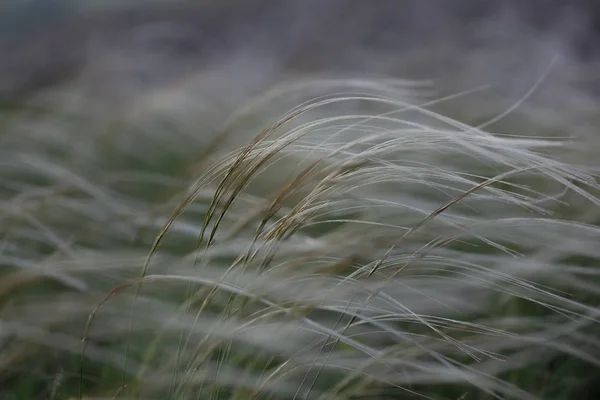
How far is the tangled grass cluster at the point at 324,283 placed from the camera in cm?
50

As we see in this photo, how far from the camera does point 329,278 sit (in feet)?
1.67

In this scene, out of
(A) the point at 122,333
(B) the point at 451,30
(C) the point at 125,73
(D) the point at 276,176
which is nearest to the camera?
(A) the point at 122,333

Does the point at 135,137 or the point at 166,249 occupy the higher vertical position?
the point at 135,137

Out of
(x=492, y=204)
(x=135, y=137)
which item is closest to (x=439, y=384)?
(x=492, y=204)

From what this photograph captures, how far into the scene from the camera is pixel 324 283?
568 millimetres

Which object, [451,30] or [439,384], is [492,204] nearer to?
[439,384]

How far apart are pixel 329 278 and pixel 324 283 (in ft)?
0.20

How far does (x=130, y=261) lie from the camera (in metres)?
0.59

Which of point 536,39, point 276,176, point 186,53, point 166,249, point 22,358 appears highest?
point 186,53

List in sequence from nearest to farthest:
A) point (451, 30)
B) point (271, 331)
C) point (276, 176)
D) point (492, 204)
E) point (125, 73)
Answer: point (271, 331) → point (492, 204) → point (276, 176) → point (451, 30) → point (125, 73)

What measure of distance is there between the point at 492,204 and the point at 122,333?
0.41m

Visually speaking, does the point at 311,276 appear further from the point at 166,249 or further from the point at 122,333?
the point at 166,249

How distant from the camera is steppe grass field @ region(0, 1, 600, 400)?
497mm

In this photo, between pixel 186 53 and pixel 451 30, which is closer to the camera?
pixel 451 30
